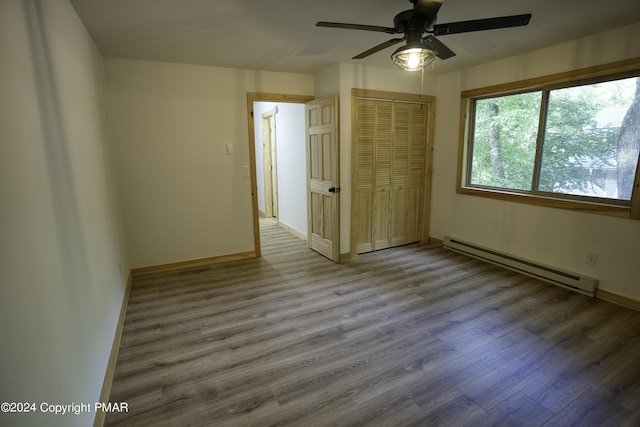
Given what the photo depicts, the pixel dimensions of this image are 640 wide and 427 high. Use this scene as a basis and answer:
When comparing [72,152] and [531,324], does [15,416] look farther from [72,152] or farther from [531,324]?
[531,324]

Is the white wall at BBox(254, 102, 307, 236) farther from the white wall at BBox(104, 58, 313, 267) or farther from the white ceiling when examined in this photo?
the white ceiling

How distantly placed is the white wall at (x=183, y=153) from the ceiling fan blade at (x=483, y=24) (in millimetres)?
2642

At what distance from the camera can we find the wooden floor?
1805 mm

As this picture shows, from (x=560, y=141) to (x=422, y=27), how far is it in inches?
90.8

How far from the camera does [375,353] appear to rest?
230 cm

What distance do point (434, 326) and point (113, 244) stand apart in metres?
2.84

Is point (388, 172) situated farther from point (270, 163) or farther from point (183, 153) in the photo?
point (270, 163)

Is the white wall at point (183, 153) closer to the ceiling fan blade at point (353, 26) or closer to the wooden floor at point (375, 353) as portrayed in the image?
the wooden floor at point (375, 353)

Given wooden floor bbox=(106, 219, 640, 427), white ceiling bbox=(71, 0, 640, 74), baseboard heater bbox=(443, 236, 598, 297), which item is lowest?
wooden floor bbox=(106, 219, 640, 427)

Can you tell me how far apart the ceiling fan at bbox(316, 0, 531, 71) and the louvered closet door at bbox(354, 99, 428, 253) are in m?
1.88

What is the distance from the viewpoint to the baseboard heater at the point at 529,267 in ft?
10.3

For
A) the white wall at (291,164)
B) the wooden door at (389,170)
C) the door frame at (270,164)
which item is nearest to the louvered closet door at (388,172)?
the wooden door at (389,170)

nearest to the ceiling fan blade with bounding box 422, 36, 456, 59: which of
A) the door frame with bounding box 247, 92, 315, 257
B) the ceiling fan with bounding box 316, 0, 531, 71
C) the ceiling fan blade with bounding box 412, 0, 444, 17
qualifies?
the ceiling fan with bounding box 316, 0, 531, 71

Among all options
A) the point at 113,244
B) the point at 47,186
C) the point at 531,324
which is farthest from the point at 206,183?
the point at 531,324
